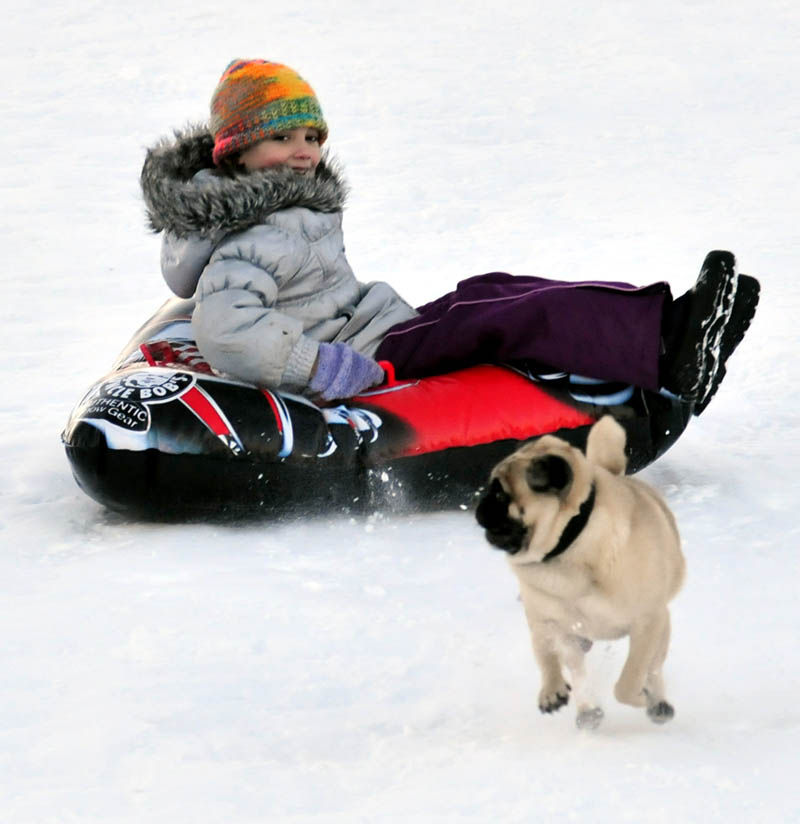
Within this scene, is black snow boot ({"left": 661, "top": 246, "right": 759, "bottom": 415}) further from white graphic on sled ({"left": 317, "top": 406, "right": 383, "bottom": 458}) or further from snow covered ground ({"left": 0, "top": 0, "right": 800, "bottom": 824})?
white graphic on sled ({"left": 317, "top": 406, "right": 383, "bottom": 458})

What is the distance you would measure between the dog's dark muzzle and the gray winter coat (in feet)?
5.67

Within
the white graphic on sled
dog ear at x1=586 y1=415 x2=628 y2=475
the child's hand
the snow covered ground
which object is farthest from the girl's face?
dog ear at x1=586 y1=415 x2=628 y2=475

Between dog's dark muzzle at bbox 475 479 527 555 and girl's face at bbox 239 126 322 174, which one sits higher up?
girl's face at bbox 239 126 322 174

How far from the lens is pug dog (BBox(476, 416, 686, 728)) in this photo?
2438 millimetres

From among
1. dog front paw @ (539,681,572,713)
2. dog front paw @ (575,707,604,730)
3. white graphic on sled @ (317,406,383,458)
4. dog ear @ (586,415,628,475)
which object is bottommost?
dog front paw @ (575,707,604,730)

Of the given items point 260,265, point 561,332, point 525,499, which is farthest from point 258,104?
point 525,499

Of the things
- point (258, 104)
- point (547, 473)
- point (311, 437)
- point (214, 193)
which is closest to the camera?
point (547, 473)

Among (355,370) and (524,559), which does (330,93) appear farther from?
(524,559)

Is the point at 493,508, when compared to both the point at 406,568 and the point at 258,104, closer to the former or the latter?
the point at 406,568

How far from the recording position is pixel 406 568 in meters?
3.72

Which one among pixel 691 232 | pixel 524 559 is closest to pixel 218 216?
pixel 524 559

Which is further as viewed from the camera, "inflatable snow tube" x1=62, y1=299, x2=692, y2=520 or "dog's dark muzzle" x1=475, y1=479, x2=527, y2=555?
"inflatable snow tube" x1=62, y1=299, x2=692, y2=520

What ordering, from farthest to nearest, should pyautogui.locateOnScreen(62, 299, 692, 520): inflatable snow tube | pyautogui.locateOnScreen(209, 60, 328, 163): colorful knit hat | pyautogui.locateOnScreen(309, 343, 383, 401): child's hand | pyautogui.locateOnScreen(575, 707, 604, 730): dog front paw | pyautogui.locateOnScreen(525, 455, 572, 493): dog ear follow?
pyautogui.locateOnScreen(209, 60, 328, 163): colorful knit hat
pyautogui.locateOnScreen(309, 343, 383, 401): child's hand
pyautogui.locateOnScreen(62, 299, 692, 520): inflatable snow tube
pyautogui.locateOnScreen(575, 707, 604, 730): dog front paw
pyautogui.locateOnScreen(525, 455, 572, 493): dog ear

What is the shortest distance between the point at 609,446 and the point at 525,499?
1.29 ft
